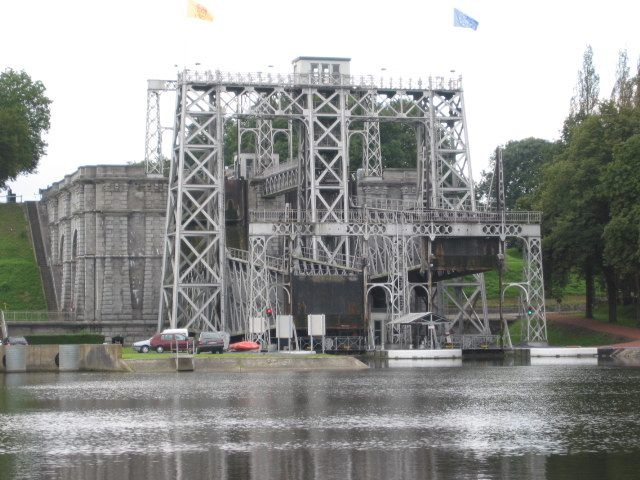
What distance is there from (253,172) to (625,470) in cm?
8811

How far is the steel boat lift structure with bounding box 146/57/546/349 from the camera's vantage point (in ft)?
309

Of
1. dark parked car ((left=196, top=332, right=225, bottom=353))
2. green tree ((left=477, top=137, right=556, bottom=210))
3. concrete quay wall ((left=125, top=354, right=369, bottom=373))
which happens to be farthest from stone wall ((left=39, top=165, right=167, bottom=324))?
green tree ((left=477, top=137, right=556, bottom=210))

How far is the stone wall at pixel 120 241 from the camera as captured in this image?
116500mm

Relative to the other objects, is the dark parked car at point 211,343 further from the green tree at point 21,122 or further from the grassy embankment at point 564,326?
the green tree at point 21,122

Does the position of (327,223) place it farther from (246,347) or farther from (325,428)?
(325,428)

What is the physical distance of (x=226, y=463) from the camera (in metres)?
33.9

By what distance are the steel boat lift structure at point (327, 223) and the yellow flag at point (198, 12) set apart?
5.02m

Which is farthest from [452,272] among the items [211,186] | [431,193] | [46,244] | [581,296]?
[46,244]

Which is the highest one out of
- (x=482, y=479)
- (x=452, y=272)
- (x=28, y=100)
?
(x=28, y=100)

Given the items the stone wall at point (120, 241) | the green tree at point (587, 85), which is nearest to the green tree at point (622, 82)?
the green tree at point (587, 85)

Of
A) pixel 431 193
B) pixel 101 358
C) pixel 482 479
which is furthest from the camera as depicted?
pixel 431 193

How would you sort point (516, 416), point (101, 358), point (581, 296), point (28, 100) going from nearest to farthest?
1. point (516, 416)
2. point (101, 358)
3. point (581, 296)
4. point (28, 100)

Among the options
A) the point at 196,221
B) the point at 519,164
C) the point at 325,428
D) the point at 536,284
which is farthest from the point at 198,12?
the point at 519,164

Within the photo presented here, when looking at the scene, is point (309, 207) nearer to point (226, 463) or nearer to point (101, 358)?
point (101, 358)
